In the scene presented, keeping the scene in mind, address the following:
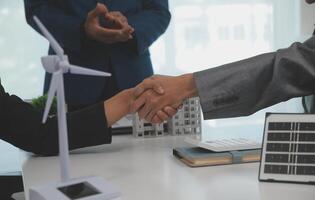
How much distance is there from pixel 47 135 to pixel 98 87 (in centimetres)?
64

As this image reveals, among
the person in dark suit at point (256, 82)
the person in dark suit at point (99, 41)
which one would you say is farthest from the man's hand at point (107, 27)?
the person in dark suit at point (256, 82)

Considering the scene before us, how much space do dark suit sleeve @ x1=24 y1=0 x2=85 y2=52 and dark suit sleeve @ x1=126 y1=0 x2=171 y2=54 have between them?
233mm

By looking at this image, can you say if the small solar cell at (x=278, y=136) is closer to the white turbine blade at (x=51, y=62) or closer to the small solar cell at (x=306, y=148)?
the small solar cell at (x=306, y=148)

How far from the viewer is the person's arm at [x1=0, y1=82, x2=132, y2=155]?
1289 millimetres

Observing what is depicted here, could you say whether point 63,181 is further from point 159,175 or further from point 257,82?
point 257,82

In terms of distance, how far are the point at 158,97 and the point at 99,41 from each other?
0.68 meters

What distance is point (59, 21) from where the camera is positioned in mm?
1890

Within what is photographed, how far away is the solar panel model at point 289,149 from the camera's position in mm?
903

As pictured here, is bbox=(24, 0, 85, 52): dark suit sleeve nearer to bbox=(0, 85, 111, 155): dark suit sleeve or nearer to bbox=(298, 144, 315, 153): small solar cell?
bbox=(0, 85, 111, 155): dark suit sleeve

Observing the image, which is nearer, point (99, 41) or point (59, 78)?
point (59, 78)

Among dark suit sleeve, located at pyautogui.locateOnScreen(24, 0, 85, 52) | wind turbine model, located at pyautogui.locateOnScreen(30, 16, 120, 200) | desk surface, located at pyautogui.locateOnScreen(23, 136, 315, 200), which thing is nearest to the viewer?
wind turbine model, located at pyautogui.locateOnScreen(30, 16, 120, 200)

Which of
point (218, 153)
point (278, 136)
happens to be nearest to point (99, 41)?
point (218, 153)

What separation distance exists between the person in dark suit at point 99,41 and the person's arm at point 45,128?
496 mm

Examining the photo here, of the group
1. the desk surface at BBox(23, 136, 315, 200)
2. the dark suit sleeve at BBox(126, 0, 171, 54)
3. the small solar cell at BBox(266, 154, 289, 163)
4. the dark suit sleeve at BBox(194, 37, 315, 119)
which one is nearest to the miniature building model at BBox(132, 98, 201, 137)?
the desk surface at BBox(23, 136, 315, 200)
